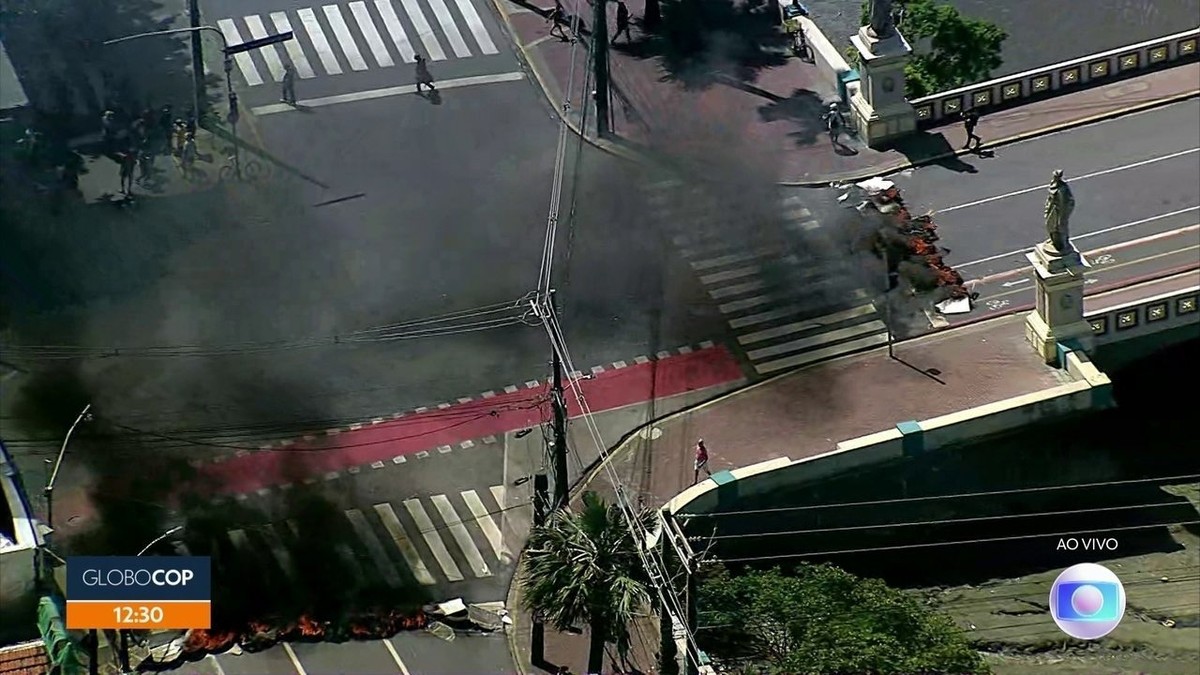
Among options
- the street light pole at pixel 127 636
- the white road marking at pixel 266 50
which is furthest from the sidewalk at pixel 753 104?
the street light pole at pixel 127 636

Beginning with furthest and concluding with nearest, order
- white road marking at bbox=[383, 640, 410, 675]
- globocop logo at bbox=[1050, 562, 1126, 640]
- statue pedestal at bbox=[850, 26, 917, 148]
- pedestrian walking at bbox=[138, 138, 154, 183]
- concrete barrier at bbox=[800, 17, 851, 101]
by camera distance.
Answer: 1. concrete barrier at bbox=[800, 17, 851, 101]
2. pedestrian walking at bbox=[138, 138, 154, 183]
3. statue pedestal at bbox=[850, 26, 917, 148]
4. globocop logo at bbox=[1050, 562, 1126, 640]
5. white road marking at bbox=[383, 640, 410, 675]

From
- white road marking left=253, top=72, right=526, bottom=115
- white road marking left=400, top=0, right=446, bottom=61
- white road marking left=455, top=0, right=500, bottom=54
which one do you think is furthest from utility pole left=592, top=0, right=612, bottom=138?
white road marking left=400, top=0, right=446, bottom=61

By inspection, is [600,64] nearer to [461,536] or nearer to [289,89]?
[289,89]

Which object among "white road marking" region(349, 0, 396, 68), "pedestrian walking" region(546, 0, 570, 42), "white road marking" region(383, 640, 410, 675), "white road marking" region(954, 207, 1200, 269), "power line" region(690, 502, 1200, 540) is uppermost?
"pedestrian walking" region(546, 0, 570, 42)

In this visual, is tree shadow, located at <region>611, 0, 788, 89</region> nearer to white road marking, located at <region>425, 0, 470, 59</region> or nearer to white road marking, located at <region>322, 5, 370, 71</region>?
white road marking, located at <region>425, 0, 470, 59</region>

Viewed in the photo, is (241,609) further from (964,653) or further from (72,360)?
(964,653)

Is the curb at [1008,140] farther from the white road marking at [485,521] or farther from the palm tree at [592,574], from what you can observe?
the palm tree at [592,574]

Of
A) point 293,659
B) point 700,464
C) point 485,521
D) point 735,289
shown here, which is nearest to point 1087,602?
point 700,464
